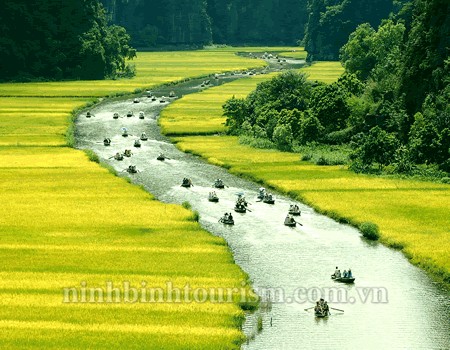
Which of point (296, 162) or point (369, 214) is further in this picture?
point (296, 162)

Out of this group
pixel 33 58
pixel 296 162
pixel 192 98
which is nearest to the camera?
pixel 296 162

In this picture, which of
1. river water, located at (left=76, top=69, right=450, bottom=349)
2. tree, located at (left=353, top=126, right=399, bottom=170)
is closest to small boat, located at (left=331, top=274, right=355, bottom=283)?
river water, located at (left=76, top=69, right=450, bottom=349)

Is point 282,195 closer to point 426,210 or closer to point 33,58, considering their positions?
point 426,210

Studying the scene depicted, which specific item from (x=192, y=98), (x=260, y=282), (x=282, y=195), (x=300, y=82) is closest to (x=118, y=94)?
(x=192, y=98)

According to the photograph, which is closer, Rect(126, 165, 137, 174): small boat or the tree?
the tree

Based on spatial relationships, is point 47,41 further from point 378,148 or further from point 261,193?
point 261,193

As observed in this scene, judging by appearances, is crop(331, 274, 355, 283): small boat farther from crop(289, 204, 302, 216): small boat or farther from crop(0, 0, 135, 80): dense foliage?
crop(0, 0, 135, 80): dense foliage

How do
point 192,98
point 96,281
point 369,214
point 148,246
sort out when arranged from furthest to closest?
point 192,98 → point 369,214 → point 148,246 → point 96,281

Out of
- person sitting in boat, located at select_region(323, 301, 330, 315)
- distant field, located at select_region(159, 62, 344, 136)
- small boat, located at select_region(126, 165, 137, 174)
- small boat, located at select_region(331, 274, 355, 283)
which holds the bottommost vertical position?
distant field, located at select_region(159, 62, 344, 136)
